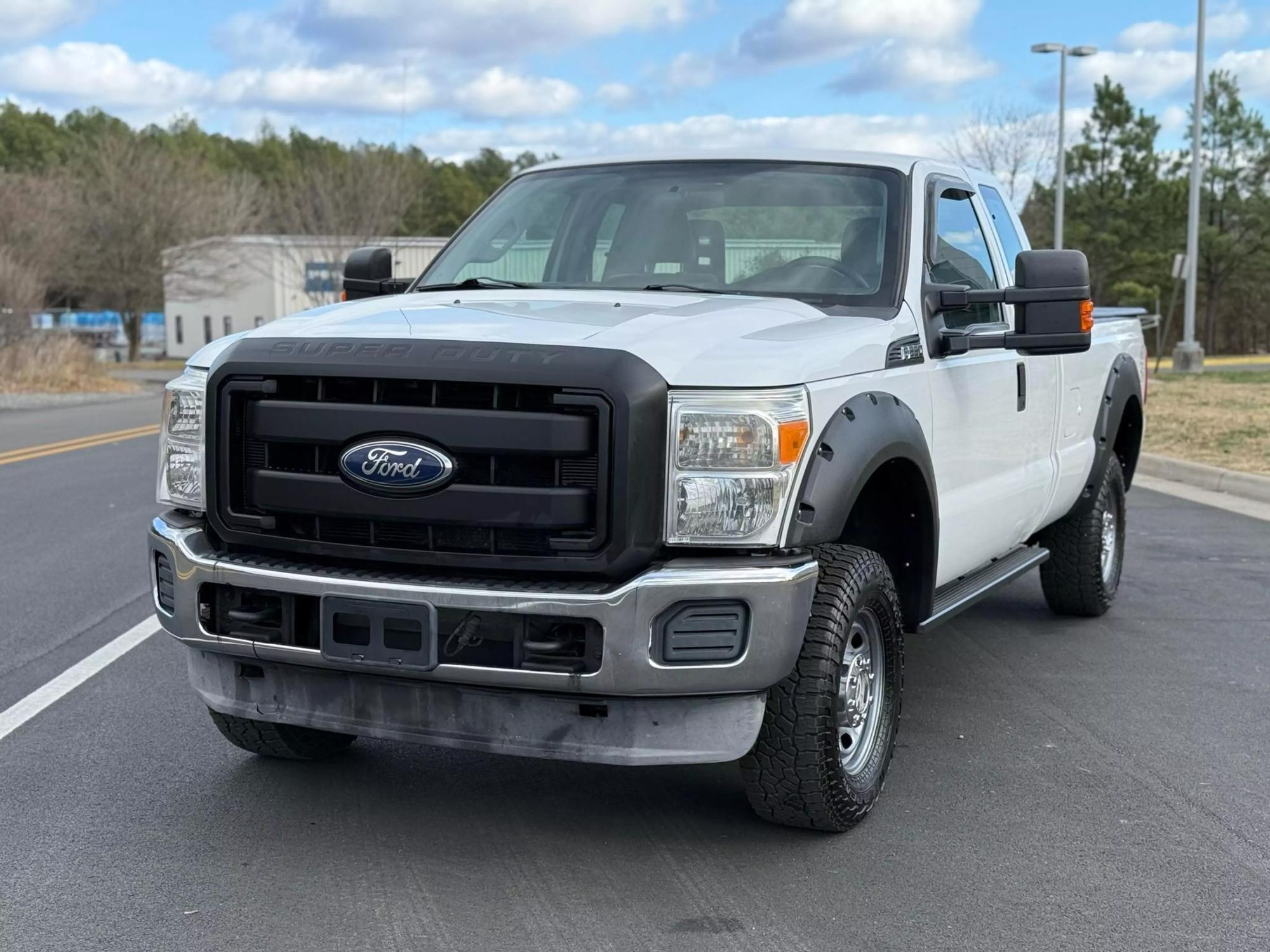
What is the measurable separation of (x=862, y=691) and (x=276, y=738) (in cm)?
187

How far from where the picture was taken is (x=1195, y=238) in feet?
93.5

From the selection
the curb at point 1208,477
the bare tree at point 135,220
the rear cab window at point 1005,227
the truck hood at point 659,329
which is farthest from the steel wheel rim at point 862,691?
the bare tree at point 135,220

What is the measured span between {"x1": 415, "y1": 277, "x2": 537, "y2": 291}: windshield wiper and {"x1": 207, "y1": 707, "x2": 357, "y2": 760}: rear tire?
5.39 ft

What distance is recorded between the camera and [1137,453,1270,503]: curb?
39.8 feet

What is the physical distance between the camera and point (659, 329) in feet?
12.9

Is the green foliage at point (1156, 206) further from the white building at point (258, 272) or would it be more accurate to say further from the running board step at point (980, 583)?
the running board step at point (980, 583)

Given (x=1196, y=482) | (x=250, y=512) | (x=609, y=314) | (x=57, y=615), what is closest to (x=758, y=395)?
(x=609, y=314)

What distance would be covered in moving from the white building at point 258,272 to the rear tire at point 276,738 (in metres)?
42.7

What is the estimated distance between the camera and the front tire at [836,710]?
153 inches

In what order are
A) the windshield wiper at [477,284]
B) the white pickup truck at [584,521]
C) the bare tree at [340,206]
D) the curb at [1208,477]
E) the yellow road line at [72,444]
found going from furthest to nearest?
the bare tree at [340,206] < the yellow road line at [72,444] < the curb at [1208,477] < the windshield wiper at [477,284] < the white pickup truck at [584,521]

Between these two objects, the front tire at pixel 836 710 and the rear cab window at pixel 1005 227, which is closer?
the front tire at pixel 836 710

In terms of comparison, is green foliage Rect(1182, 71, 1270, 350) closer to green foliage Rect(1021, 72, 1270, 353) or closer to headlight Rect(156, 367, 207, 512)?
green foliage Rect(1021, 72, 1270, 353)

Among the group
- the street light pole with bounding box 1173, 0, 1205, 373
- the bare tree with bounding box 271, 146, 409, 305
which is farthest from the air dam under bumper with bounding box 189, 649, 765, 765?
the bare tree with bounding box 271, 146, 409, 305

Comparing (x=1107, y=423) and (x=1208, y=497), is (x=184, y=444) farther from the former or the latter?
(x=1208, y=497)
